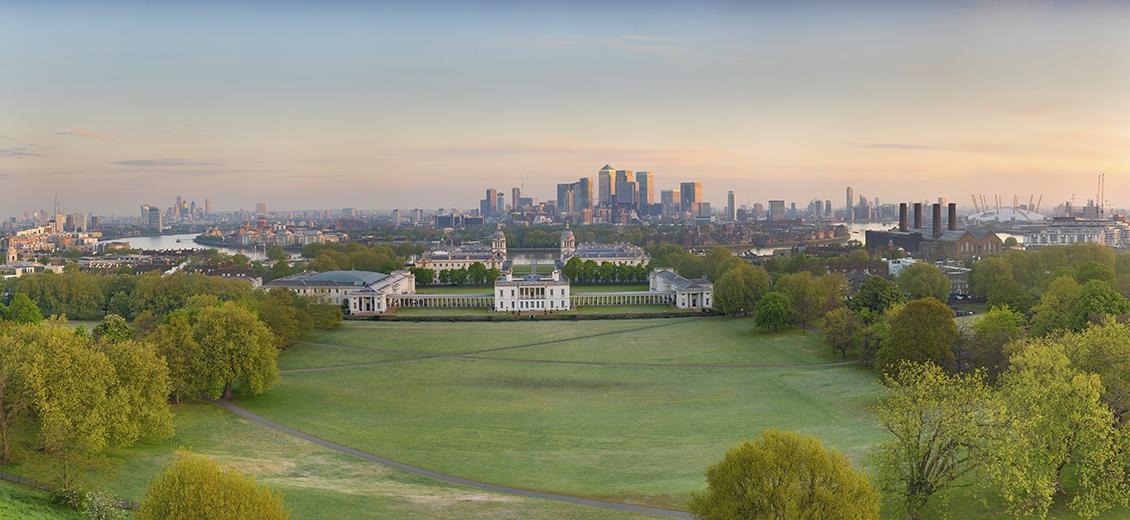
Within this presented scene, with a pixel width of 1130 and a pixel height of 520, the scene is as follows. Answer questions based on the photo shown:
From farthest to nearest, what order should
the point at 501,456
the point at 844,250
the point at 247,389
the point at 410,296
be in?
Answer: the point at 844,250 < the point at 410,296 < the point at 247,389 < the point at 501,456

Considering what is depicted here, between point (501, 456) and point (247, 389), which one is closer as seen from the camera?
point (501, 456)

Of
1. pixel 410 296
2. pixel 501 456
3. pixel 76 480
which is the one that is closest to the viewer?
pixel 76 480

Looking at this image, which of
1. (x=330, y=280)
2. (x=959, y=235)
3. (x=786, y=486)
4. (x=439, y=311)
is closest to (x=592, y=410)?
(x=786, y=486)

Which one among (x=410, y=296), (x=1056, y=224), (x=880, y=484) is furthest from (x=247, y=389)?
(x=1056, y=224)

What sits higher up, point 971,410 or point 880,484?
point 971,410

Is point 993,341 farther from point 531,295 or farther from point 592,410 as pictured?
point 531,295

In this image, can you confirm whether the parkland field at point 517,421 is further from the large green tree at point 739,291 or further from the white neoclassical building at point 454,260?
the white neoclassical building at point 454,260

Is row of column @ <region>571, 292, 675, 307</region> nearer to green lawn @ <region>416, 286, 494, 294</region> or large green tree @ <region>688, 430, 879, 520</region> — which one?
green lawn @ <region>416, 286, 494, 294</region>

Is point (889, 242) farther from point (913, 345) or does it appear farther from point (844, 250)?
point (913, 345)
